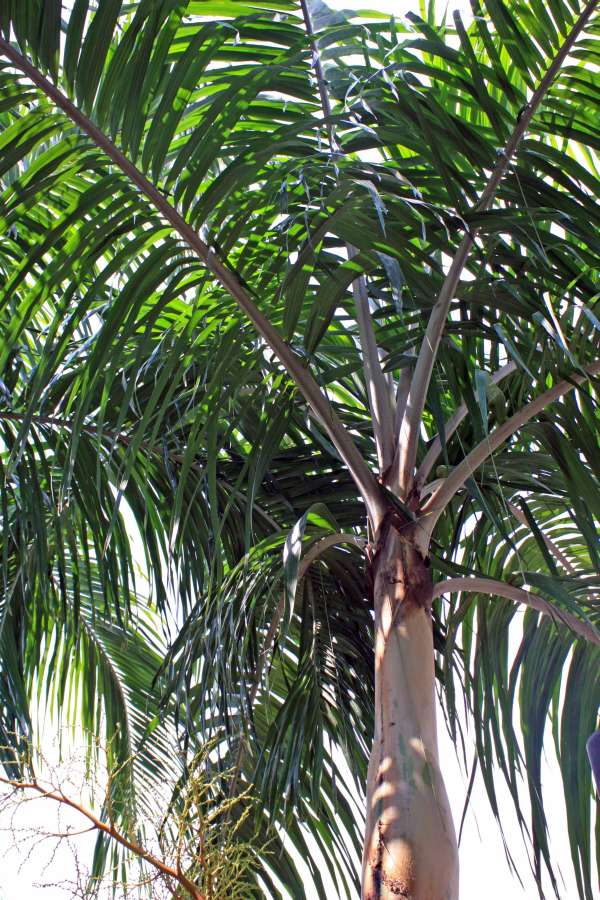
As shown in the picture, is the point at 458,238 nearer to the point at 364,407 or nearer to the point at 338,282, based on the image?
the point at 338,282

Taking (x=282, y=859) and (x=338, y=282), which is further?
(x=282, y=859)

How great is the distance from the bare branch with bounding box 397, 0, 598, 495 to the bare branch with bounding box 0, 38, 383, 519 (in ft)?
0.23

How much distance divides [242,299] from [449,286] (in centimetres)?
32

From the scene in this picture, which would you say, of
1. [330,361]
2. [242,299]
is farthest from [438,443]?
[330,361]

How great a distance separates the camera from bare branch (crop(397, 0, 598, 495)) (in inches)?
56.7

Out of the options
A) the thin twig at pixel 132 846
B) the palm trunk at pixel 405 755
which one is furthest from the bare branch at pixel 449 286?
the thin twig at pixel 132 846

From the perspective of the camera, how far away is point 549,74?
57.0 inches

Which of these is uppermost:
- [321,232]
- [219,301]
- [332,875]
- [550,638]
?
[219,301]

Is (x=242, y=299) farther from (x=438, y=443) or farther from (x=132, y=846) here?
(x=132, y=846)

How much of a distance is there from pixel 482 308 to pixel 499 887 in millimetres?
6999

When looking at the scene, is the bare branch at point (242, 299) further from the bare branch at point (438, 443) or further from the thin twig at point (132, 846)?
the thin twig at point (132, 846)

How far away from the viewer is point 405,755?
1.27 meters

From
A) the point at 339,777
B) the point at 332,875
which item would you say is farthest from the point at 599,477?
the point at 332,875

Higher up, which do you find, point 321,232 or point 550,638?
point 321,232
